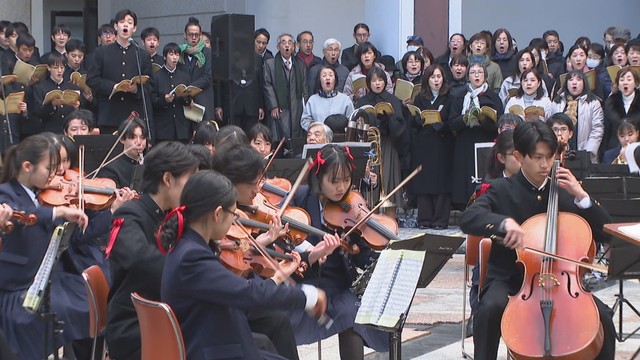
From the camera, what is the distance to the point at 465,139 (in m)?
10.8

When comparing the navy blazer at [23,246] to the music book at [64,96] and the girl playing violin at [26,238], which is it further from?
the music book at [64,96]

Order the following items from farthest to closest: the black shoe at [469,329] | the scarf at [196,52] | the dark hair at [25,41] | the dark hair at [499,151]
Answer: the scarf at [196,52], the dark hair at [25,41], the dark hair at [499,151], the black shoe at [469,329]

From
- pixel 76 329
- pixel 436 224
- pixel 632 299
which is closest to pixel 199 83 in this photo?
pixel 436 224

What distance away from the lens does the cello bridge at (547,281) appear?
4.59 m

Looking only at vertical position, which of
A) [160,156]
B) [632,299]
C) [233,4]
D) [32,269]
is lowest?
[632,299]

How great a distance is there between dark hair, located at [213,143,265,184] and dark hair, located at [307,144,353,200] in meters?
0.53

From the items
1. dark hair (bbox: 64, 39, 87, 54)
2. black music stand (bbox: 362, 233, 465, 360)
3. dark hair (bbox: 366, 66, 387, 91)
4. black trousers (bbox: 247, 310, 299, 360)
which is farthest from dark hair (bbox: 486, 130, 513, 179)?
dark hair (bbox: 64, 39, 87, 54)

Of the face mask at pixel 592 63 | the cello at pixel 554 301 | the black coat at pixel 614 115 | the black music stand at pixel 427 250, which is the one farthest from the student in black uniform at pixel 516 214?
the face mask at pixel 592 63

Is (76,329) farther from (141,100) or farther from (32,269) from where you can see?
Answer: (141,100)

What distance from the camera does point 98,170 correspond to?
6.80 meters

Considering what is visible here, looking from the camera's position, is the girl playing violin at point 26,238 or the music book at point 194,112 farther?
the music book at point 194,112

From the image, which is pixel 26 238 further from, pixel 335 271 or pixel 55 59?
pixel 55 59

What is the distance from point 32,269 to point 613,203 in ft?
10.7

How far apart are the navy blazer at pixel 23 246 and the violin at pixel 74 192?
242 mm
